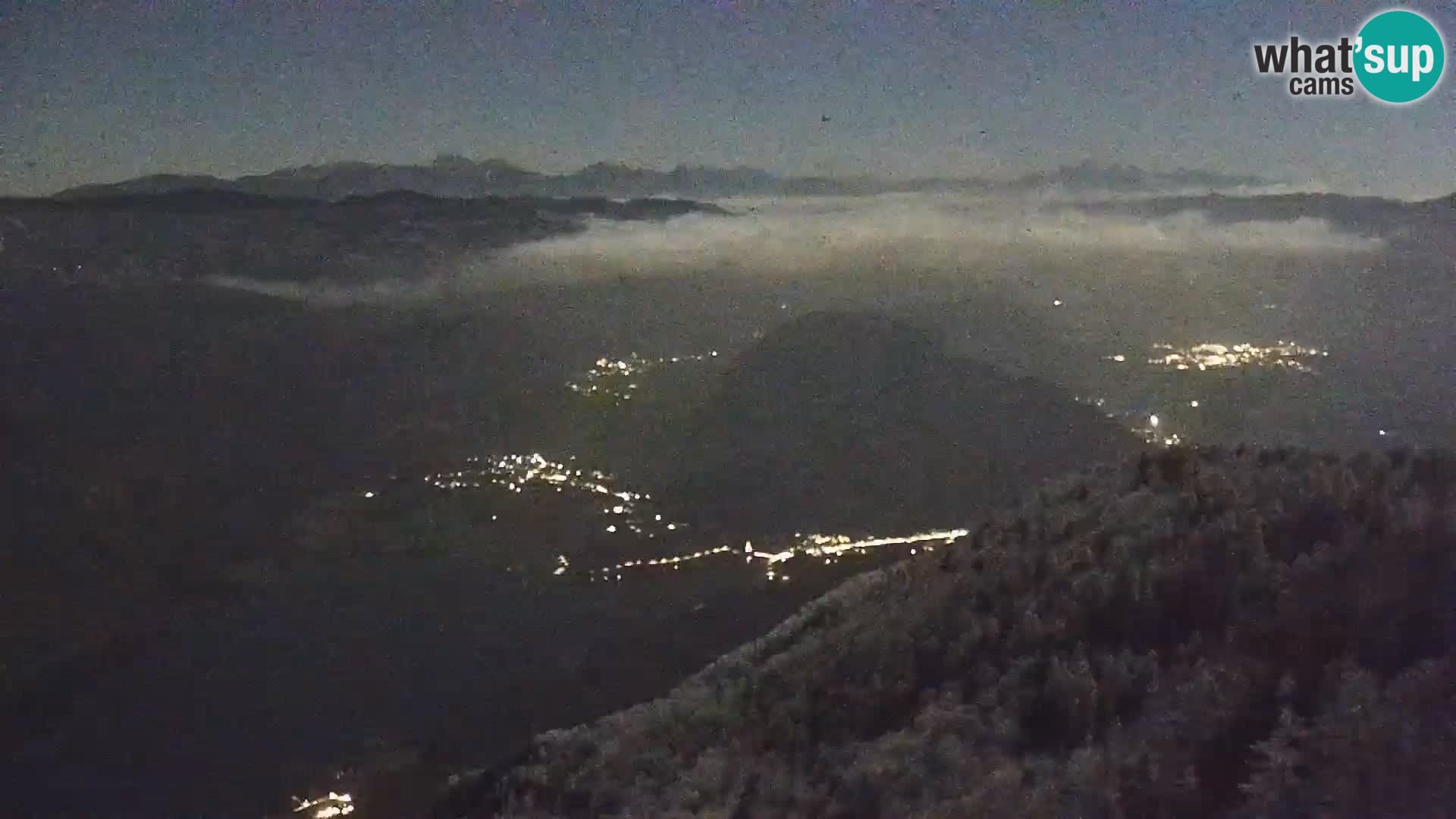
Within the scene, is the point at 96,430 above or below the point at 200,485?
above

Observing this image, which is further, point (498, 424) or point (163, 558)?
point (498, 424)

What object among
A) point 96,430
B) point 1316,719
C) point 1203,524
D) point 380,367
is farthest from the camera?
point 380,367

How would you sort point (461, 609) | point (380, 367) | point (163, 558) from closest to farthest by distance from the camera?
point (461, 609)
point (163, 558)
point (380, 367)

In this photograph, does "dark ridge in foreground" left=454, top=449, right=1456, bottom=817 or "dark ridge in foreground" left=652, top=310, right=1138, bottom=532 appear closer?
"dark ridge in foreground" left=454, top=449, right=1456, bottom=817

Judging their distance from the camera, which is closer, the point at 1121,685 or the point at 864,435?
the point at 1121,685

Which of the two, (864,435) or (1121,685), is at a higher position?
(1121,685)

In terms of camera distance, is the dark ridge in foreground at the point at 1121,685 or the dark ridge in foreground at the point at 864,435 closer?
the dark ridge in foreground at the point at 1121,685

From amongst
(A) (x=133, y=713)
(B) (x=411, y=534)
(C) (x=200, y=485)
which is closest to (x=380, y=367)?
(C) (x=200, y=485)

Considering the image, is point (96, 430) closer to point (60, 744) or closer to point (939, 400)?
point (60, 744)
